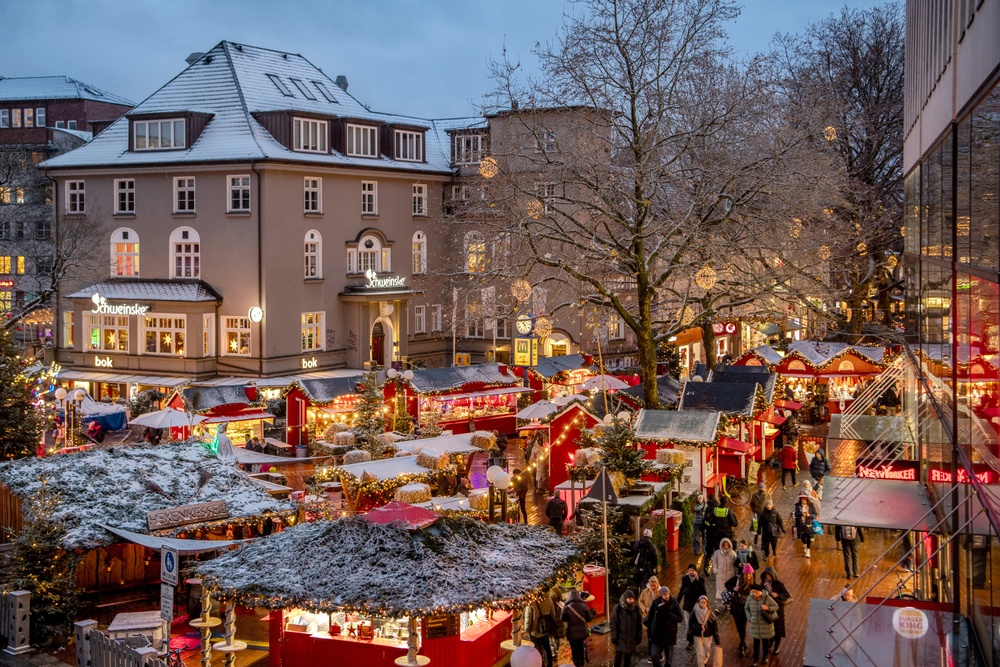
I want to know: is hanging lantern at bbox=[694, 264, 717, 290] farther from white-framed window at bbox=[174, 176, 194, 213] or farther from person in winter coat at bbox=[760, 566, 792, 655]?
white-framed window at bbox=[174, 176, 194, 213]

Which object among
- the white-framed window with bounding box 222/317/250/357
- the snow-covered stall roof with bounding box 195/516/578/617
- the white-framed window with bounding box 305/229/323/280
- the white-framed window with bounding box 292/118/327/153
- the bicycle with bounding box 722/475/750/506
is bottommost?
the bicycle with bounding box 722/475/750/506

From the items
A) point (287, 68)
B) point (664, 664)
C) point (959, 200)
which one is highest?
point (287, 68)

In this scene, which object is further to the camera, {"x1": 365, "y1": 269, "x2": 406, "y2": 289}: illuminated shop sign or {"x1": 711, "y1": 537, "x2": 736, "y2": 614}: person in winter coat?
{"x1": 365, "y1": 269, "x2": 406, "y2": 289}: illuminated shop sign

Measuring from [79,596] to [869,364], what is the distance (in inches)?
1152

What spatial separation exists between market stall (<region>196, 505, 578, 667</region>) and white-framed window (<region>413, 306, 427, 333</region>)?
34.1m

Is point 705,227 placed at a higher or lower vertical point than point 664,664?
higher

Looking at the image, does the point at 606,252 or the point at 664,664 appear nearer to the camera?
the point at 664,664

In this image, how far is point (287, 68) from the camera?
47156 millimetres

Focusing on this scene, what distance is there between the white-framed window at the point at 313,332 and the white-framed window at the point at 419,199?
8.03m

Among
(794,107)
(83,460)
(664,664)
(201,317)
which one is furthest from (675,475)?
(201,317)

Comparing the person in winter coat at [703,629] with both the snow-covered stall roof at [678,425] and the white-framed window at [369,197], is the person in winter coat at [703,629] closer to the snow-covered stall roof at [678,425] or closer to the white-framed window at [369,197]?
the snow-covered stall roof at [678,425]

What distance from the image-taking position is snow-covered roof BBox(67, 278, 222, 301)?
40938mm

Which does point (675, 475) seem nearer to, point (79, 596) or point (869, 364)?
point (79, 596)

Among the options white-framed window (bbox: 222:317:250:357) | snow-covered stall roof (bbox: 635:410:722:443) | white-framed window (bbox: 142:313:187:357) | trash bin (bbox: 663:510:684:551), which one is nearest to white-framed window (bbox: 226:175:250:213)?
white-framed window (bbox: 222:317:250:357)
